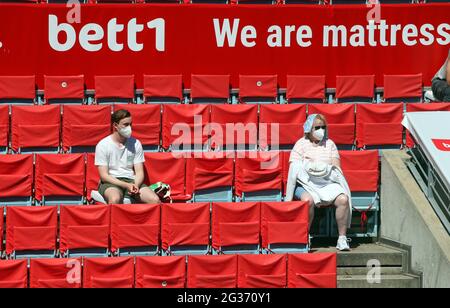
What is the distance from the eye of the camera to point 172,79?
437 inches

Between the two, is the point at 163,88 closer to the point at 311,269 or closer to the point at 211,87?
the point at 211,87

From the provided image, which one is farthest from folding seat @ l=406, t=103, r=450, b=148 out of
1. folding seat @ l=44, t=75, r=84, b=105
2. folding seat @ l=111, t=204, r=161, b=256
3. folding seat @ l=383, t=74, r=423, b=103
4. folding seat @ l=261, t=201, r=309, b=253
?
folding seat @ l=44, t=75, r=84, b=105

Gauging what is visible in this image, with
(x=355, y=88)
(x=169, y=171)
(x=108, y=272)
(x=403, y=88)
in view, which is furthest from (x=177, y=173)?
(x=403, y=88)

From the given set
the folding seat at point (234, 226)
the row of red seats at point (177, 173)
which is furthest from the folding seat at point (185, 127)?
the folding seat at point (234, 226)

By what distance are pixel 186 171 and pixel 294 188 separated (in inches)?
40.4

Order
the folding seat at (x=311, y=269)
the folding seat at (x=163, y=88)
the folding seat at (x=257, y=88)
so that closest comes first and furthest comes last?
1. the folding seat at (x=311, y=269)
2. the folding seat at (x=163, y=88)
3. the folding seat at (x=257, y=88)

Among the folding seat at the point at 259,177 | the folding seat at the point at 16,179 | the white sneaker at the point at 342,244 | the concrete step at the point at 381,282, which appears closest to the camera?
the concrete step at the point at 381,282

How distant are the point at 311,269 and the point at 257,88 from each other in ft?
10.4

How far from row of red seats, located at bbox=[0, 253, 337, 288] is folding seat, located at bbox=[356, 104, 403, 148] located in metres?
2.22

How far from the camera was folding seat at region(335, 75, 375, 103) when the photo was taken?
36.8ft

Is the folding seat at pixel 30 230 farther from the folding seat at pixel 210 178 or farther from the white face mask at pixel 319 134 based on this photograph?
the white face mask at pixel 319 134

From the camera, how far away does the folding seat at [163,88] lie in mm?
11070

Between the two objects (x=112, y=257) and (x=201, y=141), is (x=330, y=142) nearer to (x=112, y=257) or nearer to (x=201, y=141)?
(x=201, y=141)

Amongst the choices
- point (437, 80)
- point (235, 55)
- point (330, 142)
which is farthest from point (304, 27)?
point (330, 142)
